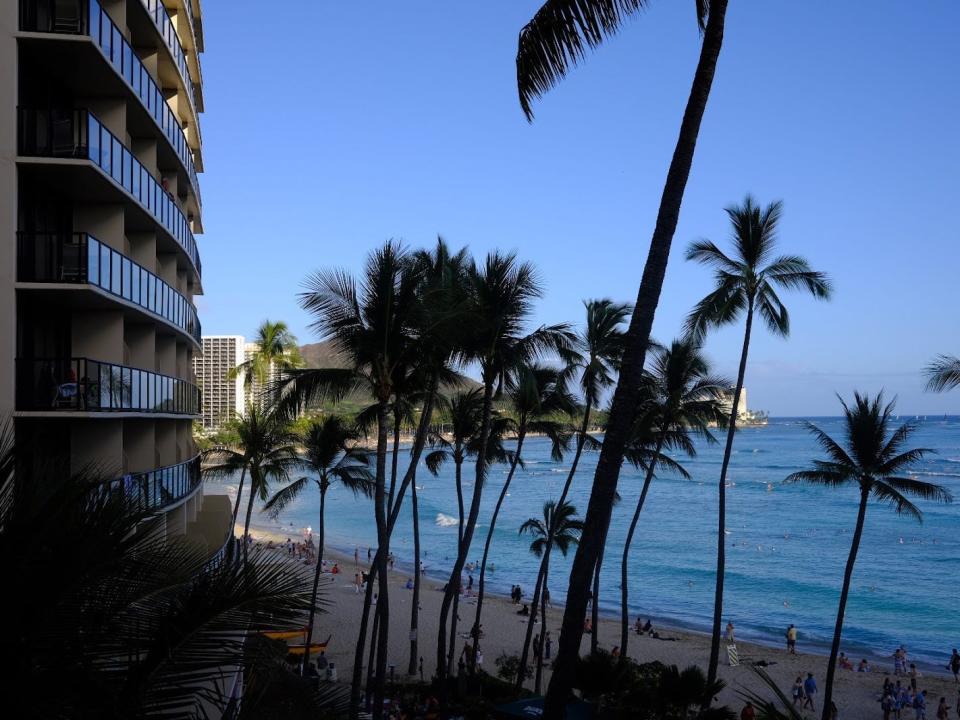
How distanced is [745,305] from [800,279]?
1494 mm

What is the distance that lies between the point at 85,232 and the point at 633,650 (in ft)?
103

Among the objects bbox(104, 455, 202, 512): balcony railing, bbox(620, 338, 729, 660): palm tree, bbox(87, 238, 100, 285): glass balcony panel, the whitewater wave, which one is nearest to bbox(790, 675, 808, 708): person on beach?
bbox(620, 338, 729, 660): palm tree

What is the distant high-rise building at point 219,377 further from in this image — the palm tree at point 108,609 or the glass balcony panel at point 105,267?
the palm tree at point 108,609

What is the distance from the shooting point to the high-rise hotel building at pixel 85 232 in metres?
15.5

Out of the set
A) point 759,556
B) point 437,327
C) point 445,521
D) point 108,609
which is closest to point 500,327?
point 437,327

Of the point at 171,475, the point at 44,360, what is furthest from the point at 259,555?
the point at 171,475

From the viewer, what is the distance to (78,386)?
16.2 m

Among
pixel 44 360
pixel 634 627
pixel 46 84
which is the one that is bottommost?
pixel 634 627

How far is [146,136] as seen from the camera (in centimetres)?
2219

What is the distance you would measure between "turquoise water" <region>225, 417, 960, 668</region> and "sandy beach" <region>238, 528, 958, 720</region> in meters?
5.01

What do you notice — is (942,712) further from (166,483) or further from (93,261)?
(93,261)

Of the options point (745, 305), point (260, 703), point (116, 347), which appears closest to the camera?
point (260, 703)

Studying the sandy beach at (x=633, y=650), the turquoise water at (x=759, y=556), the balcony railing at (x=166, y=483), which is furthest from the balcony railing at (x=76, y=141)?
the turquoise water at (x=759, y=556)

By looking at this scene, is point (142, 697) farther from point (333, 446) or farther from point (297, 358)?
point (297, 358)
